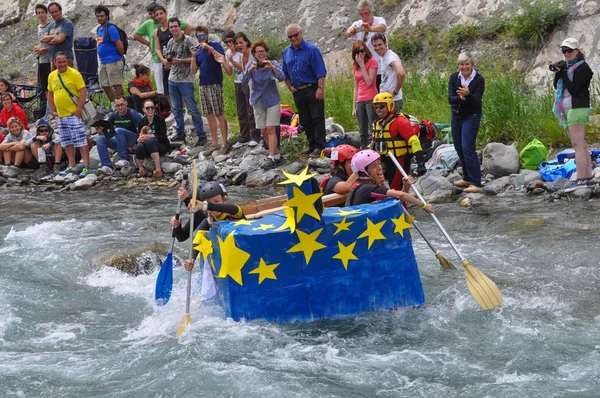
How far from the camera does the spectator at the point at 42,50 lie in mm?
16453

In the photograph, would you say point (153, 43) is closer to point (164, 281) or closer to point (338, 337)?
point (164, 281)

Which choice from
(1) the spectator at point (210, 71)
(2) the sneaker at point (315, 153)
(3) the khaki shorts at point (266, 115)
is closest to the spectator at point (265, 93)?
(3) the khaki shorts at point (266, 115)

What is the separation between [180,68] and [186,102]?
67cm

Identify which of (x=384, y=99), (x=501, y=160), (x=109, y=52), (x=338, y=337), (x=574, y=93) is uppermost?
(x=109, y=52)

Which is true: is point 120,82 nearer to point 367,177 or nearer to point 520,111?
point 520,111

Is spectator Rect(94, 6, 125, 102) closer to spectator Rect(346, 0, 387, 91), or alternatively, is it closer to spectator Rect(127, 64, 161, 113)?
spectator Rect(127, 64, 161, 113)

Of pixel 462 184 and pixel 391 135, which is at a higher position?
pixel 391 135

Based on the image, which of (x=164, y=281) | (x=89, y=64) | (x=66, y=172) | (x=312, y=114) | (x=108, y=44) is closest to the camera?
(x=164, y=281)

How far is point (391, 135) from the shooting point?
9602 mm

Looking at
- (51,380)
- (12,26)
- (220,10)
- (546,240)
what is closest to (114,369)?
(51,380)

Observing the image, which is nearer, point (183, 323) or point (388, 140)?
point (183, 323)

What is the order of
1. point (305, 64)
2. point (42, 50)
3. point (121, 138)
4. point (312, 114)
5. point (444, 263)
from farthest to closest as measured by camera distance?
point (42, 50) < point (121, 138) < point (312, 114) < point (305, 64) < point (444, 263)

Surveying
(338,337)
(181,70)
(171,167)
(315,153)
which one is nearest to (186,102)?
(181,70)

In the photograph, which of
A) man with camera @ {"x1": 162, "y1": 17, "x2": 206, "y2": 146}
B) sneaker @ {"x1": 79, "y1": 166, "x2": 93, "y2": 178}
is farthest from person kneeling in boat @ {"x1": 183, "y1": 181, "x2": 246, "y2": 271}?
sneaker @ {"x1": 79, "y1": 166, "x2": 93, "y2": 178}
